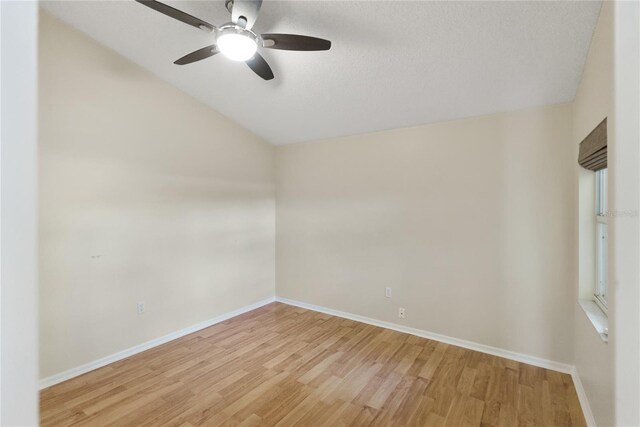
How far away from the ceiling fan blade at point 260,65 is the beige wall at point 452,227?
1.63m

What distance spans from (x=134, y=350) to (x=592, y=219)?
4.12 metres

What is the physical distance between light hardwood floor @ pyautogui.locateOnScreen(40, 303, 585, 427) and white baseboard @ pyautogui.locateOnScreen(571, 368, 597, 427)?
0.04m

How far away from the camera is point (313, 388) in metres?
2.23

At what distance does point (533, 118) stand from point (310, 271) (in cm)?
300

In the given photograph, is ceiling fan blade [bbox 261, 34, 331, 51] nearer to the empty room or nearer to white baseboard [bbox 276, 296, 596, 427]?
the empty room

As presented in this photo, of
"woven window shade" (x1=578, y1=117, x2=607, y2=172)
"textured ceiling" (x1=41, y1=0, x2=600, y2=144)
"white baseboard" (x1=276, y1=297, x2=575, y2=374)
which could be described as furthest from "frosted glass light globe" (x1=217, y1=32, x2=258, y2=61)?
"white baseboard" (x1=276, y1=297, x2=575, y2=374)

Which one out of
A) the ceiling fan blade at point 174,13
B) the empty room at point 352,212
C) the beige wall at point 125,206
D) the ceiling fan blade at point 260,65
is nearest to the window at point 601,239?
the empty room at point 352,212

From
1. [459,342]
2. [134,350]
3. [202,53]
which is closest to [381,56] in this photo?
[202,53]

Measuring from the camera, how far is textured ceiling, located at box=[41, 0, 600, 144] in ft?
5.68

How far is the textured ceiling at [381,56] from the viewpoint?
1.73 metres

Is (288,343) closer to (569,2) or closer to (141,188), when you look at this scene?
(141,188)

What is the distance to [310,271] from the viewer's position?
3.94m

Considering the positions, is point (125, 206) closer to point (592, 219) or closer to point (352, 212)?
point (352, 212)

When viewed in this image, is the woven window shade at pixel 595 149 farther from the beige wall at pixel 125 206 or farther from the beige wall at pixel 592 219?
the beige wall at pixel 125 206
